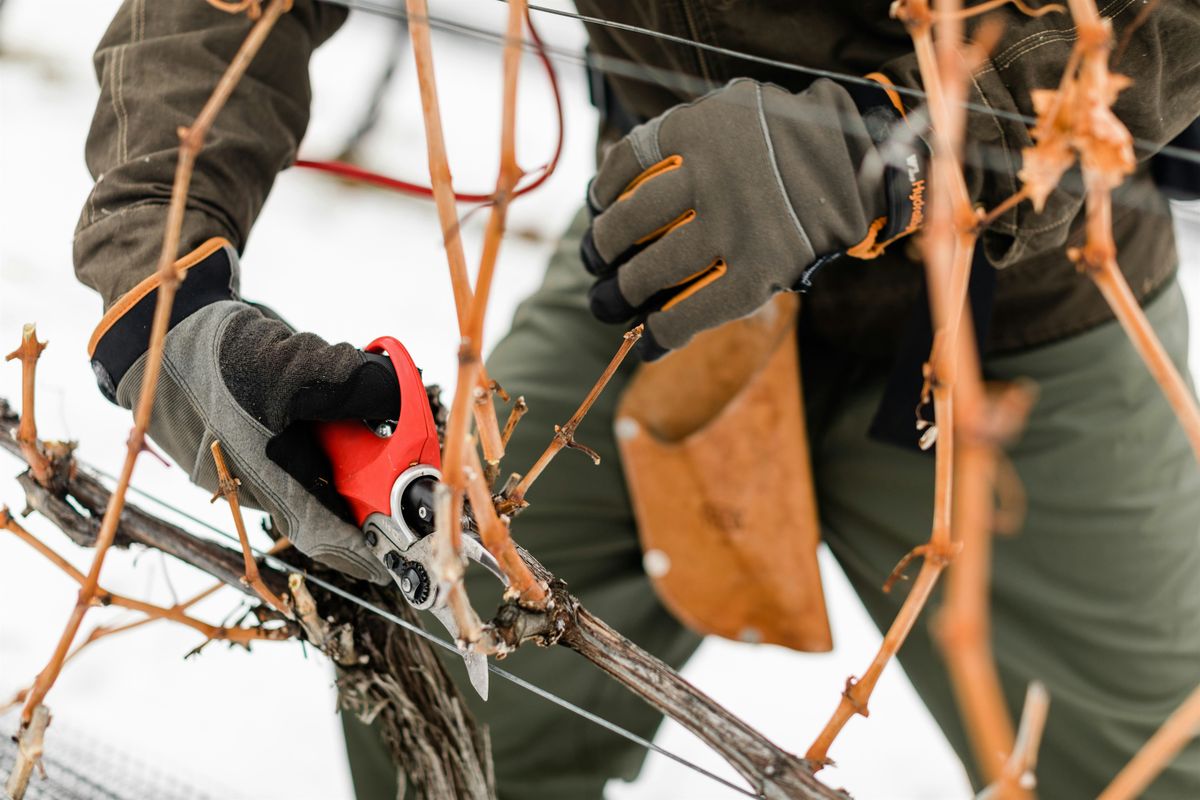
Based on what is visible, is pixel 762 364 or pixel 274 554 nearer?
pixel 274 554

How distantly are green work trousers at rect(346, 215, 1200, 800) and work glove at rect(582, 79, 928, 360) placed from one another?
1.22 feet

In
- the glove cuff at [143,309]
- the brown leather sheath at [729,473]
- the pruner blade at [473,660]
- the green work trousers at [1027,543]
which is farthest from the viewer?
the brown leather sheath at [729,473]

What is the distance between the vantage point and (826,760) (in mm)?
510

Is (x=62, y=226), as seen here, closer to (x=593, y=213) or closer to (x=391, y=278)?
(x=391, y=278)

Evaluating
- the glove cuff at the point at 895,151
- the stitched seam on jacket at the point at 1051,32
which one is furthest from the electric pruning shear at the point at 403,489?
the stitched seam on jacket at the point at 1051,32

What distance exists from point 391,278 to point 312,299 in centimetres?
12

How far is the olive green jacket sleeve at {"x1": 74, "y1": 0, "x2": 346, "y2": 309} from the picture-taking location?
0.70 metres

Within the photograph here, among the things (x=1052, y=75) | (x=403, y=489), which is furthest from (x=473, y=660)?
(x=1052, y=75)

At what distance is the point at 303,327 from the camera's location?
0.91m

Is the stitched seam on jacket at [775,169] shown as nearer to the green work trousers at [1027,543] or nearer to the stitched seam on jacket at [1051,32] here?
the stitched seam on jacket at [1051,32]

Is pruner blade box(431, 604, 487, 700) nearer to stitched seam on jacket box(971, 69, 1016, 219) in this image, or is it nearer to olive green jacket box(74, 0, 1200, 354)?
olive green jacket box(74, 0, 1200, 354)

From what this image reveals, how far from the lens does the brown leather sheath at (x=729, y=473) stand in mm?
1097

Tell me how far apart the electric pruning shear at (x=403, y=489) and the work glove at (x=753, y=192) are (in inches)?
9.5

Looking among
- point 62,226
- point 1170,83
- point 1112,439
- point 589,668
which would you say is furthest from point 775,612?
point 62,226
